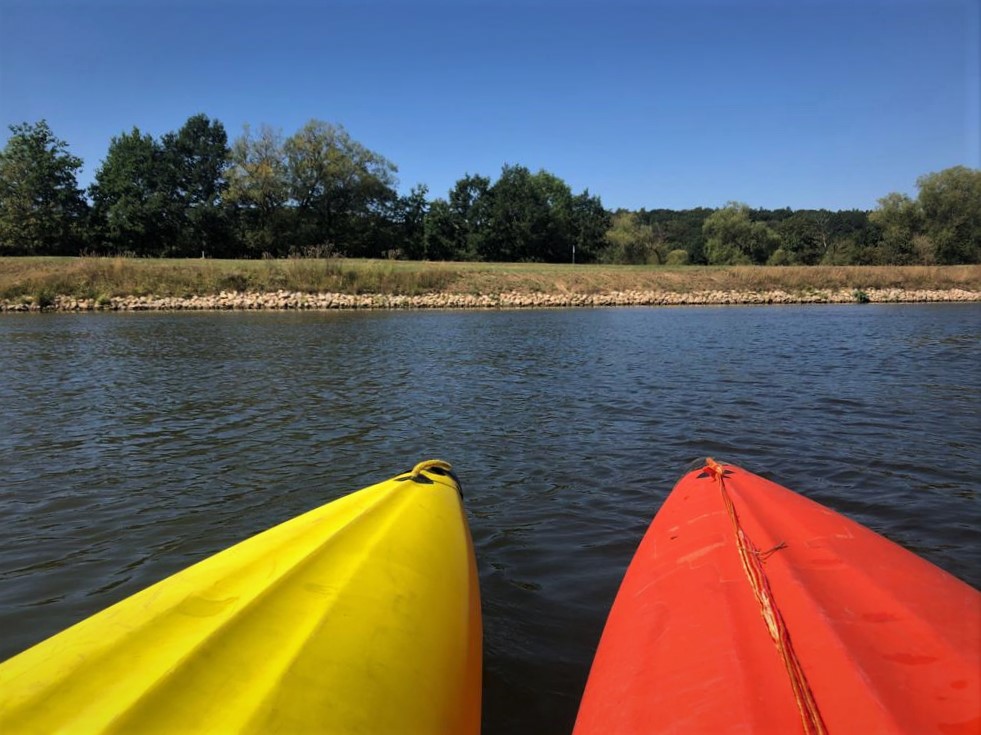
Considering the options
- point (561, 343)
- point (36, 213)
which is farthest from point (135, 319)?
point (36, 213)

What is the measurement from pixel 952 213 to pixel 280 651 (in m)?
77.9

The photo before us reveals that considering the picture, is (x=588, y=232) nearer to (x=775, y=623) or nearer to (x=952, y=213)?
(x=952, y=213)

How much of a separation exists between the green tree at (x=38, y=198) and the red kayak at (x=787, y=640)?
56845 mm

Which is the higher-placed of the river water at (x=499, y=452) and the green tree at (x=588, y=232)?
the green tree at (x=588, y=232)

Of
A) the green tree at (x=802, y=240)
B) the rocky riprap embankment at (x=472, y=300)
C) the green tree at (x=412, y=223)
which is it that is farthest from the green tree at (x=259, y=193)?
the green tree at (x=802, y=240)

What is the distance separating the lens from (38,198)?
47.6m

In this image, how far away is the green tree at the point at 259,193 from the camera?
53.0 metres

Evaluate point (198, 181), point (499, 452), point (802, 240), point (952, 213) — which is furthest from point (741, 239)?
point (499, 452)

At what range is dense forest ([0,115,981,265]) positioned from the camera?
48969mm

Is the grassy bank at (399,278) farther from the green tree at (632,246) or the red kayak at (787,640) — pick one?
the red kayak at (787,640)

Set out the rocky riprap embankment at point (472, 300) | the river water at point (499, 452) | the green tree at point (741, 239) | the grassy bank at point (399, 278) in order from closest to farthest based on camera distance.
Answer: the river water at point (499, 452) < the rocky riprap embankment at point (472, 300) < the grassy bank at point (399, 278) < the green tree at point (741, 239)

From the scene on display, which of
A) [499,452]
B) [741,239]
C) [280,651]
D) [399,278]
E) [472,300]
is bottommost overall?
[499,452]

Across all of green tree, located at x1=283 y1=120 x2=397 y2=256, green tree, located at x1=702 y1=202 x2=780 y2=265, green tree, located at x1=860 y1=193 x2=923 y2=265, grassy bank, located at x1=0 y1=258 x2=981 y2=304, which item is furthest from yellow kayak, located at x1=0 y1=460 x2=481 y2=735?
green tree, located at x1=702 y1=202 x2=780 y2=265

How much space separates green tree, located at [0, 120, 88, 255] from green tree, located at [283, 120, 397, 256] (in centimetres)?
1737
